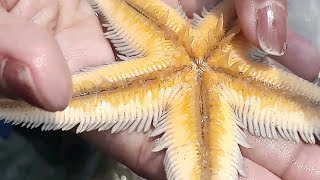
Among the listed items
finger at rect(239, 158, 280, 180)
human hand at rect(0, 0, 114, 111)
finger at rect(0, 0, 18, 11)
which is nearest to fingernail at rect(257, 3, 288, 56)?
finger at rect(239, 158, 280, 180)

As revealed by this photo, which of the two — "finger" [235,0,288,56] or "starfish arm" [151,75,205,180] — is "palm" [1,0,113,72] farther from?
"finger" [235,0,288,56]

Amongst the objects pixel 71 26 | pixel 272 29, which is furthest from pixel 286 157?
pixel 71 26

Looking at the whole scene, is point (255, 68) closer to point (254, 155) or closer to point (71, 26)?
point (254, 155)

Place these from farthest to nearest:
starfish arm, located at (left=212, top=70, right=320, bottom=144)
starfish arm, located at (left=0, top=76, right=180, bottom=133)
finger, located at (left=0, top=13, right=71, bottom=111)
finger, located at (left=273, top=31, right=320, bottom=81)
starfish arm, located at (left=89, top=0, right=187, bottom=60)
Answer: finger, located at (left=273, top=31, right=320, bottom=81)
starfish arm, located at (left=89, top=0, right=187, bottom=60)
starfish arm, located at (left=212, top=70, right=320, bottom=144)
starfish arm, located at (left=0, top=76, right=180, bottom=133)
finger, located at (left=0, top=13, right=71, bottom=111)

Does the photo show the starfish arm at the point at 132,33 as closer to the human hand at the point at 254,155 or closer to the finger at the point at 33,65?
the human hand at the point at 254,155

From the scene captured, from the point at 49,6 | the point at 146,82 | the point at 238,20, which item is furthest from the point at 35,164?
the point at 238,20

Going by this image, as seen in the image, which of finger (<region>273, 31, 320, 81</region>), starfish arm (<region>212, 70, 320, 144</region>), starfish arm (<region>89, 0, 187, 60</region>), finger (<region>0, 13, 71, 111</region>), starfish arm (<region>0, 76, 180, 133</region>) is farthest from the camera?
finger (<region>273, 31, 320, 81</region>)
